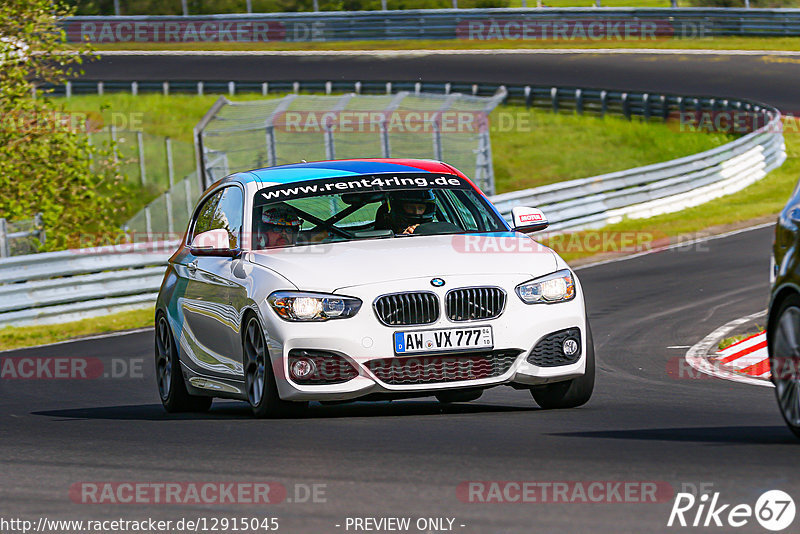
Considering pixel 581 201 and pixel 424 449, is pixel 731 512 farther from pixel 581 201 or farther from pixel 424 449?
pixel 581 201

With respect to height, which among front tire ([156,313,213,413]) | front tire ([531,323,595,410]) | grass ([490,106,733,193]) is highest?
front tire ([531,323,595,410])

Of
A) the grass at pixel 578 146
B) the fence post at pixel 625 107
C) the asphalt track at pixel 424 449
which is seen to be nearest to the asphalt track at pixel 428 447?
the asphalt track at pixel 424 449

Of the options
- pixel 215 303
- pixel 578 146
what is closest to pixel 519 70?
pixel 578 146

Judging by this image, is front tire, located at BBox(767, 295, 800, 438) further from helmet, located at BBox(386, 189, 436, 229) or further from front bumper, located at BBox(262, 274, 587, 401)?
helmet, located at BBox(386, 189, 436, 229)

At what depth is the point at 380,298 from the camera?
840cm

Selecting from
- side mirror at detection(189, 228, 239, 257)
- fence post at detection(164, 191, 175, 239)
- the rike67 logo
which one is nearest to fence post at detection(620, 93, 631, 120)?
fence post at detection(164, 191, 175, 239)

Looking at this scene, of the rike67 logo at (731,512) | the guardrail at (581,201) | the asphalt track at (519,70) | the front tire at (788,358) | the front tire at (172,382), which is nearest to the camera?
the rike67 logo at (731,512)

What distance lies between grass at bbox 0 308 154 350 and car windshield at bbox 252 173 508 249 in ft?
29.0

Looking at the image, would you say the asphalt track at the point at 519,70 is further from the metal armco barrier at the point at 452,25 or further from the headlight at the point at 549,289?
the headlight at the point at 549,289

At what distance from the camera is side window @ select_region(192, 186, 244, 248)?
9766mm

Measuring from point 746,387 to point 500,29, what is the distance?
4643 centimetres

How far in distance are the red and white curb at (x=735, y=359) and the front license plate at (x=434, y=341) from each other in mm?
3009

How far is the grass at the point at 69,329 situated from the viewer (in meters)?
18.0

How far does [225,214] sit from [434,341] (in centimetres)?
250
